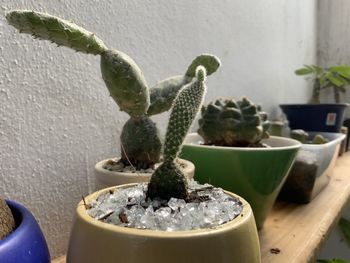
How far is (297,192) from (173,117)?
0.45 m

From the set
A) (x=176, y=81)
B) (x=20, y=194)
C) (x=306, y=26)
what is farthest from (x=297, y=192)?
(x=306, y=26)

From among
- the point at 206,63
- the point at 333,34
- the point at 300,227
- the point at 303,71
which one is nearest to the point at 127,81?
the point at 206,63

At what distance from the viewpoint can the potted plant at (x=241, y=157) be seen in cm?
45

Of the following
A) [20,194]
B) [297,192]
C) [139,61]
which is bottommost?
[297,192]

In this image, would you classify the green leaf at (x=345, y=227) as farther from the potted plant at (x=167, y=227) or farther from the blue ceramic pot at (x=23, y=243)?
the blue ceramic pot at (x=23, y=243)

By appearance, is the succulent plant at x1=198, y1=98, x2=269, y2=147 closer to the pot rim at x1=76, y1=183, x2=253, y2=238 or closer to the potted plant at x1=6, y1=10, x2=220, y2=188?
the potted plant at x1=6, y1=10, x2=220, y2=188

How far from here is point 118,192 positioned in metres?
A: 0.31

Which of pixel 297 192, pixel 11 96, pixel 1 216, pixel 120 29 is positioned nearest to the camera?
pixel 1 216

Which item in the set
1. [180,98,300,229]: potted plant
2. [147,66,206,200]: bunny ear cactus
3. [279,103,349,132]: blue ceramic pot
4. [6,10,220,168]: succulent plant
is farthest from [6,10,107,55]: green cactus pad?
[279,103,349,132]: blue ceramic pot

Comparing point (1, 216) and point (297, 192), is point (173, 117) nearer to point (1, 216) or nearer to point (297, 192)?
point (1, 216)

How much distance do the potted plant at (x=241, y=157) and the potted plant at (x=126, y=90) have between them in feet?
0.24

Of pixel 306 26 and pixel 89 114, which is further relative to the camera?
pixel 306 26

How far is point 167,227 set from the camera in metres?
0.24

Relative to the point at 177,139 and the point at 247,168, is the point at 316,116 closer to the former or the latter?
the point at 247,168
